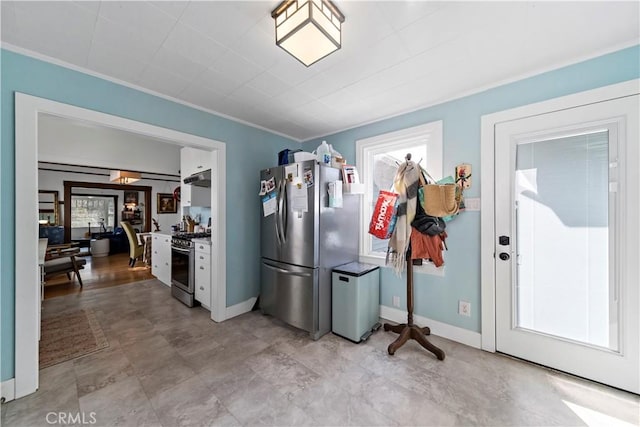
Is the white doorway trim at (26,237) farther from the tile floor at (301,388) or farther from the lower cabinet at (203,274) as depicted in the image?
the lower cabinet at (203,274)

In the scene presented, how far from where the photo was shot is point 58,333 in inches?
98.2

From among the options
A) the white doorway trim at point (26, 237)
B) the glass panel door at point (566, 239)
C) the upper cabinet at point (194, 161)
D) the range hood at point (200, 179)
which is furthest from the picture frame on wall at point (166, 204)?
the glass panel door at point (566, 239)

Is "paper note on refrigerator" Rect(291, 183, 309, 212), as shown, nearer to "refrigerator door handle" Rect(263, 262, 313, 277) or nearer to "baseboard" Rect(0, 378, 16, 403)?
"refrigerator door handle" Rect(263, 262, 313, 277)

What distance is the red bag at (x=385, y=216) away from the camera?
7.34 ft

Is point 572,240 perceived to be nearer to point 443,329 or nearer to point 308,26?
point 443,329

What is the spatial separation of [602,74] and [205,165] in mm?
4211

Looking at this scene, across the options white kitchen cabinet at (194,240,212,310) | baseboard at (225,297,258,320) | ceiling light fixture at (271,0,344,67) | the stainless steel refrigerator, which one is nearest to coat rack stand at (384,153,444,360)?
the stainless steel refrigerator

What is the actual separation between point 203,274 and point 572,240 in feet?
12.2

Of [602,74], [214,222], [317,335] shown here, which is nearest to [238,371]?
[317,335]

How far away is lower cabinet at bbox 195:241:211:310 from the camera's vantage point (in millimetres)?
3001

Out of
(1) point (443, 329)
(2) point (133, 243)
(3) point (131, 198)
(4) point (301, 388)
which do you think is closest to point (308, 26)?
(4) point (301, 388)

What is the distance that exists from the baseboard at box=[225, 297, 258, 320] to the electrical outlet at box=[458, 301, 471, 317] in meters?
2.37

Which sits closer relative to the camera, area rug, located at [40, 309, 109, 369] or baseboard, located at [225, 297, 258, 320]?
area rug, located at [40, 309, 109, 369]

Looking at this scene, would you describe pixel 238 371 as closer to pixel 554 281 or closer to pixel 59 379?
pixel 59 379
